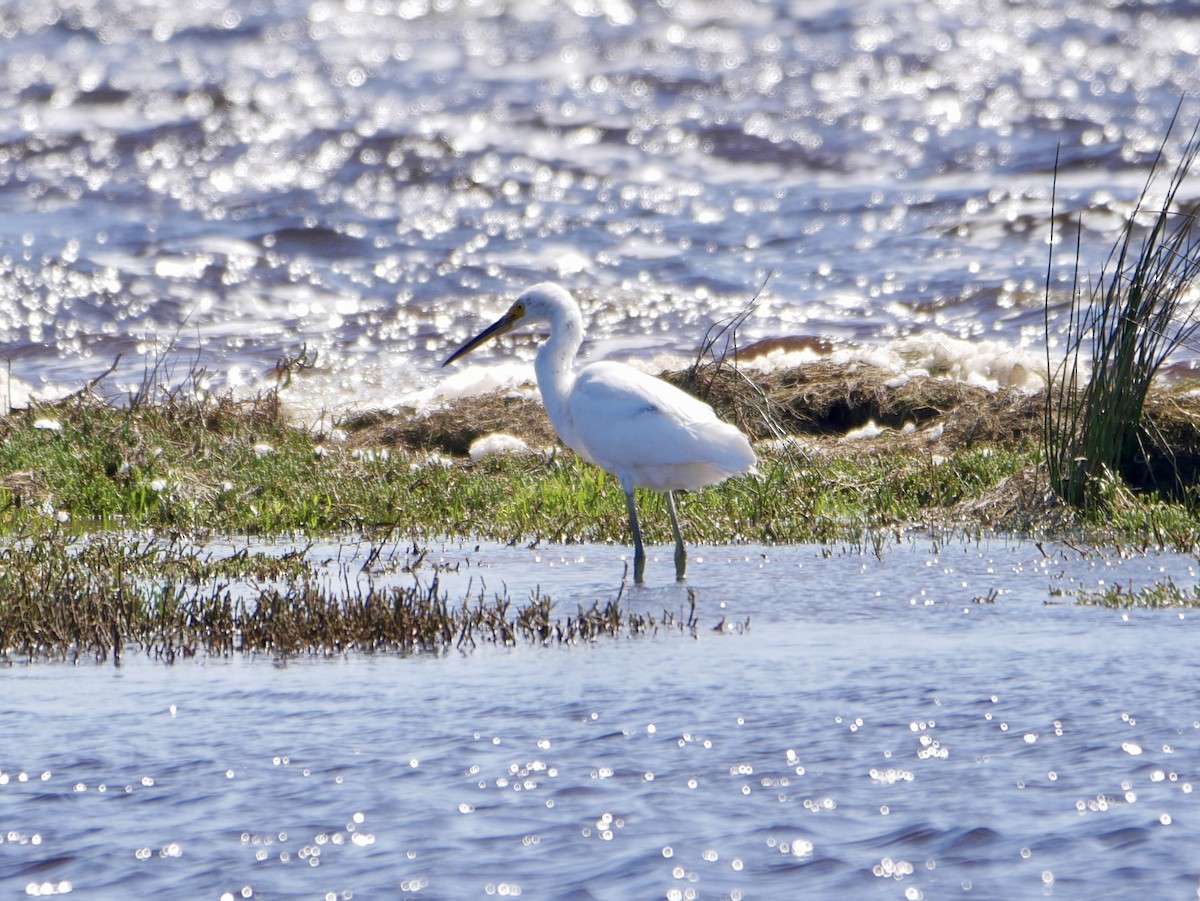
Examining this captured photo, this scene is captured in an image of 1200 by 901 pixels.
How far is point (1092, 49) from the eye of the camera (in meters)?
33.8

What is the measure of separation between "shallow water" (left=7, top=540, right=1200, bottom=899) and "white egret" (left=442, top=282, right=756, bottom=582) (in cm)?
208

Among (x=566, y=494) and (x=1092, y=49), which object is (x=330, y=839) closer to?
(x=566, y=494)

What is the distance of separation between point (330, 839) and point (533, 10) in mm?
35962

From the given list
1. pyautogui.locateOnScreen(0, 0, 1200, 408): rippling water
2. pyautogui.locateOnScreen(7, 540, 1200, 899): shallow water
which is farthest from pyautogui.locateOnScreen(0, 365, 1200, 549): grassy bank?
pyautogui.locateOnScreen(0, 0, 1200, 408): rippling water

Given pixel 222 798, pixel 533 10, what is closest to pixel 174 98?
pixel 533 10

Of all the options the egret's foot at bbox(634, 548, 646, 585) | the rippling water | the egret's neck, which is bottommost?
the egret's foot at bbox(634, 548, 646, 585)

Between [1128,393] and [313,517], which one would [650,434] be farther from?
[1128,393]

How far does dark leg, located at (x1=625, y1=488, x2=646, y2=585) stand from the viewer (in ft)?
28.1

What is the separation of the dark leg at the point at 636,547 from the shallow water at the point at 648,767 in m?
1.53

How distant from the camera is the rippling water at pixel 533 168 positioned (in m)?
21.3

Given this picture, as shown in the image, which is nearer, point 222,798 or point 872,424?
point 222,798

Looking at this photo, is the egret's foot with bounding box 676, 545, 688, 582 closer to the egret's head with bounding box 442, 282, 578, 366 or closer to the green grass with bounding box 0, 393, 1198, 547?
the green grass with bounding box 0, 393, 1198, 547

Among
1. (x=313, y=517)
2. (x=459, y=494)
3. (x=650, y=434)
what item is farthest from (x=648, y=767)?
Answer: (x=459, y=494)

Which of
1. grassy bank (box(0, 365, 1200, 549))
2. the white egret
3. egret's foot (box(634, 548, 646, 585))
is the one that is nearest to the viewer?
egret's foot (box(634, 548, 646, 585))
